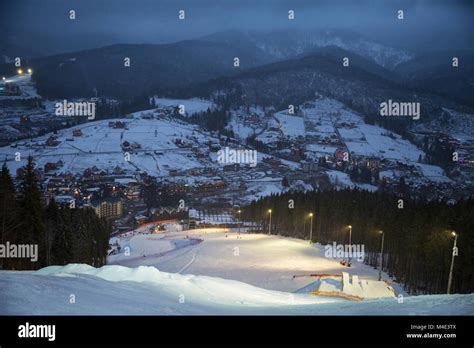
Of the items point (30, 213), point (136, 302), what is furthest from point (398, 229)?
point (136, 302)

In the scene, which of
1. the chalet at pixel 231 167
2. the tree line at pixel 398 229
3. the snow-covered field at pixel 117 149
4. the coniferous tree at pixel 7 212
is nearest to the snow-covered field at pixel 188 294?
the tree line at pixel 398 229

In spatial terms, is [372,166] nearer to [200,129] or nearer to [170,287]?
[200,129]

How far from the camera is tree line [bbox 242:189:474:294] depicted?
82.5 feet

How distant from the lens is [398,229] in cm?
3425

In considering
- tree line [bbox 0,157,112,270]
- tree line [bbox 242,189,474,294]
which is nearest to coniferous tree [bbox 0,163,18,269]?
tree line [bbox 0,157,112,270]

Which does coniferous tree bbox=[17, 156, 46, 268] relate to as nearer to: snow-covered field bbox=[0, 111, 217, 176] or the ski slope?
the ski slope

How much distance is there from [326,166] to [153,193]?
2265 inches

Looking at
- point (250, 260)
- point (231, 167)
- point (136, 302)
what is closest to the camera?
point (136, 302)

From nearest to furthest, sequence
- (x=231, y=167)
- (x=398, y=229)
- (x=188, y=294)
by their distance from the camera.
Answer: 1. (x=188, y=294)
2. (x=398, y=229)
3. (x=231, y=167)

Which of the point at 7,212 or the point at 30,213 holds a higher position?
the point at 7,212

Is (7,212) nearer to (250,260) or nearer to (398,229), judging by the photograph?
(250,260)

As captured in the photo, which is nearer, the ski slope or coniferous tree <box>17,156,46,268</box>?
coniferous tree <box>17,156,46,268</box>

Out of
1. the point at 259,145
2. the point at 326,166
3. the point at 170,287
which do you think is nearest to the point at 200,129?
the point at 259,145

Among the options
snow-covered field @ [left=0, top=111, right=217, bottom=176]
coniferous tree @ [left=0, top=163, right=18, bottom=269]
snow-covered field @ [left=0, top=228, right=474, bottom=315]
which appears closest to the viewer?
snow-covered field @ [left=0, top=228, right=474, bottom=315]
